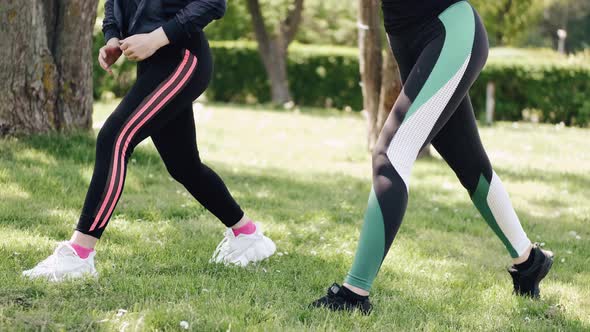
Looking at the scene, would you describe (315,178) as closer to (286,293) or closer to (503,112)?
(286,293)

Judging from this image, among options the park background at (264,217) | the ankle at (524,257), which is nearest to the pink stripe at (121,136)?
the park background at (264,217)

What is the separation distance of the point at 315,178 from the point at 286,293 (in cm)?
415

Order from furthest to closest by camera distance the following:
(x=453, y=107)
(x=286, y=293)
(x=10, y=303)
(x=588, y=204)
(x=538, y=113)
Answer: (x=538, y=113)
(x=588, y=204)
(x=286, y=293)
(x=453, y=107)
(x=10, y=303)

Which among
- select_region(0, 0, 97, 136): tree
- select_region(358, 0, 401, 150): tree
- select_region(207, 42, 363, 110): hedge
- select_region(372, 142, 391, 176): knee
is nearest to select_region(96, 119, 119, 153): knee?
select_region(372, 142, 391, 176): knee

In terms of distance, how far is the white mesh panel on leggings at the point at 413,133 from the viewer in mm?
3068

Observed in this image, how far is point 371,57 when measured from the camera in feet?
30.6

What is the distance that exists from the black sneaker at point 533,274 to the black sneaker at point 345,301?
0.94m

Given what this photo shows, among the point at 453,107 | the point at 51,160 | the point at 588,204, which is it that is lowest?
the point at 588,204

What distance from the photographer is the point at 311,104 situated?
787 inches

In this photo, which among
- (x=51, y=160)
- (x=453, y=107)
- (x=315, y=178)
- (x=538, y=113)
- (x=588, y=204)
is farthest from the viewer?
(x=538, y=113)

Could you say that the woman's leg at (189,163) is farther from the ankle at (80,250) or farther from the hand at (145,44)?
the ankle at (80,250)

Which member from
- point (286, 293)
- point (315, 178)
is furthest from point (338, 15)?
point (286, 293)

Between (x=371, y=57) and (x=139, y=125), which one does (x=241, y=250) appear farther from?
→ (x=371, y=57)

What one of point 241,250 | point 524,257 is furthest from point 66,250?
point 524,257
